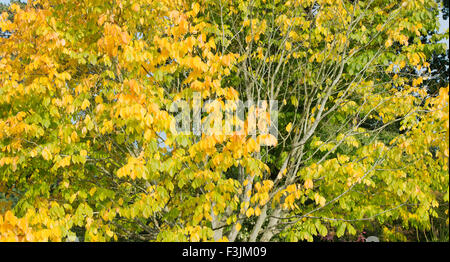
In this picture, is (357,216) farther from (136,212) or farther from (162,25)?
(162,25)

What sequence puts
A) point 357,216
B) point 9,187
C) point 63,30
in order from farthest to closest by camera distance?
point 9,187
point 357,216
point 63,30

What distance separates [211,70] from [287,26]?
90.2 inches

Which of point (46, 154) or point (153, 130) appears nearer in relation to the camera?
point (153, 130)

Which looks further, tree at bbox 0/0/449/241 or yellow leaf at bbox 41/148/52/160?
yellow leaf at bbox 41/148/52/160

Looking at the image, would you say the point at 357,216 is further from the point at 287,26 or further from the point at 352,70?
the point at 287,26

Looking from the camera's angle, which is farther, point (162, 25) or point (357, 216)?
point (357, 216)

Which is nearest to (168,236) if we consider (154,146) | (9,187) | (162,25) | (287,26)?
(154,146)

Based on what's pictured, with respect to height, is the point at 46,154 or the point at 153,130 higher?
the point at 153,130

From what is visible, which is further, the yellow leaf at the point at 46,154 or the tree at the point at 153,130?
the yellow leaf at the point at 46,154

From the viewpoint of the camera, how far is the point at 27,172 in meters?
6.34

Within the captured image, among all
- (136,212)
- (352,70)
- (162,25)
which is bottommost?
(136,212)

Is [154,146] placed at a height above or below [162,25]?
below
